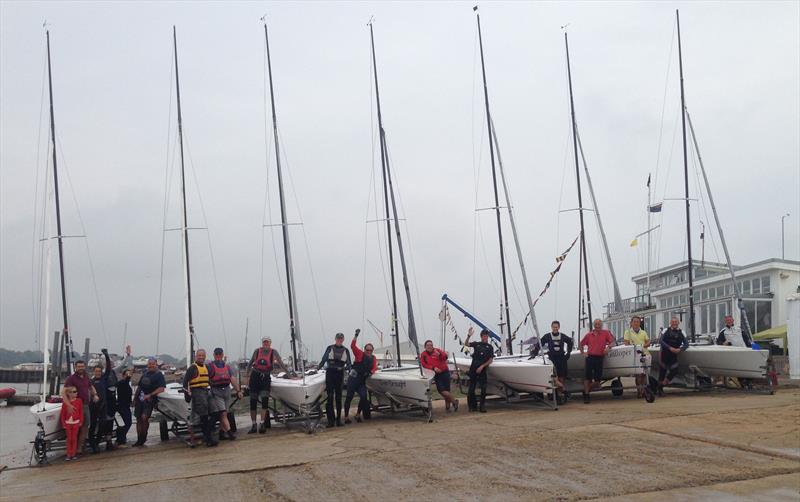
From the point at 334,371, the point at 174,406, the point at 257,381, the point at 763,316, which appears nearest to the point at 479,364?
the point at 334,371

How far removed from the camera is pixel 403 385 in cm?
1387

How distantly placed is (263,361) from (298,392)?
Answer: 2.85 feet

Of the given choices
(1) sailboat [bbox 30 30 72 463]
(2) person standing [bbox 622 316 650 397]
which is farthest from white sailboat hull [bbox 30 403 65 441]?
(2) person standing [bbox 622 316 650 397]

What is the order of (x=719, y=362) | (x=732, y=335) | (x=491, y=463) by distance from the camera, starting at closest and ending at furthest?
(x=491, y=463) < (x=719, y=362) < (x=732, y=335)

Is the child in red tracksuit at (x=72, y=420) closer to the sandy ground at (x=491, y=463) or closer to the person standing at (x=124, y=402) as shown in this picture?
the sandy ground at (x=491, y=463)

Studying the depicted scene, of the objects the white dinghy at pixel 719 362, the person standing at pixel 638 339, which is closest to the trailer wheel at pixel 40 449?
the person standing at pixel 638 339

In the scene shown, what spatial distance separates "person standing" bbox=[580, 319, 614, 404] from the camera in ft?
47.7

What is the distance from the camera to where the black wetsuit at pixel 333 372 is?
43.7ft

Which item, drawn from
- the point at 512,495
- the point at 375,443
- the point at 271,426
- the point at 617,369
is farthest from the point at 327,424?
the point at 512,495

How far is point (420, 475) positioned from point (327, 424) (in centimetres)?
611

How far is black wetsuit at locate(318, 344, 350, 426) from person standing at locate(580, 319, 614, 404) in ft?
16.5

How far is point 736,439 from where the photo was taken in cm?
894

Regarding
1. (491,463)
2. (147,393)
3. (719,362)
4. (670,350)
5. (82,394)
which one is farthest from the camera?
(719,362)

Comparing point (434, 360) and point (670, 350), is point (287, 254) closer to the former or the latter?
point (434, 360)
